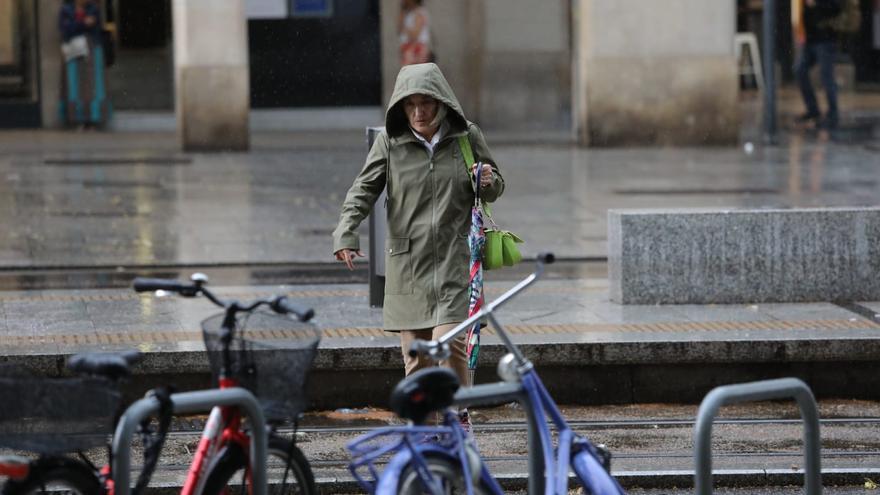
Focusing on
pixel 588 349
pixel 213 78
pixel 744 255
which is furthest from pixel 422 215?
pixel 213 78

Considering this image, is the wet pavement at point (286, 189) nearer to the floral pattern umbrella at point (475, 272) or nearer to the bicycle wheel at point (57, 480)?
the floral pattern umbrella at point (475, 272)

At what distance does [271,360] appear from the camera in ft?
15.1

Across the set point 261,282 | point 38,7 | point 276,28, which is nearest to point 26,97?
point 38,7

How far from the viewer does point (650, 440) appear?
745 centimetres

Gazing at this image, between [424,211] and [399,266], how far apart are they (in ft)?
0.77

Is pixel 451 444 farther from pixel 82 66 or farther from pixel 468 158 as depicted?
pixel 82 66

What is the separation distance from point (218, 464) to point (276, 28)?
63.3 ft

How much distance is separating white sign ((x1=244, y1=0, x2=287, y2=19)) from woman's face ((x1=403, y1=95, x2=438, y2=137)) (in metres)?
17.5

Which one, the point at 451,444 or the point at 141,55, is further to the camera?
the point at 141,55

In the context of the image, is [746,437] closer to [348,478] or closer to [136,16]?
[348,478]

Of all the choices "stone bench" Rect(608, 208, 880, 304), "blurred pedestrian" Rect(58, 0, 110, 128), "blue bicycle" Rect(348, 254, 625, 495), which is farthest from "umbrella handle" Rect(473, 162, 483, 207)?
"blurred pedestrian" Rect(58, 0, 110, 128)

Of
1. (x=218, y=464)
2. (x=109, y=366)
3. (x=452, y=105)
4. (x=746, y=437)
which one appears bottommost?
(x=746, y=437)

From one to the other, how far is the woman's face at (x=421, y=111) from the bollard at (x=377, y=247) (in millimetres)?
2310

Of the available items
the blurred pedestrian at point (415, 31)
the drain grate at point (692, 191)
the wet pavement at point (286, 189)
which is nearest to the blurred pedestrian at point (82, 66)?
the wet pavement at point (286, 189)
